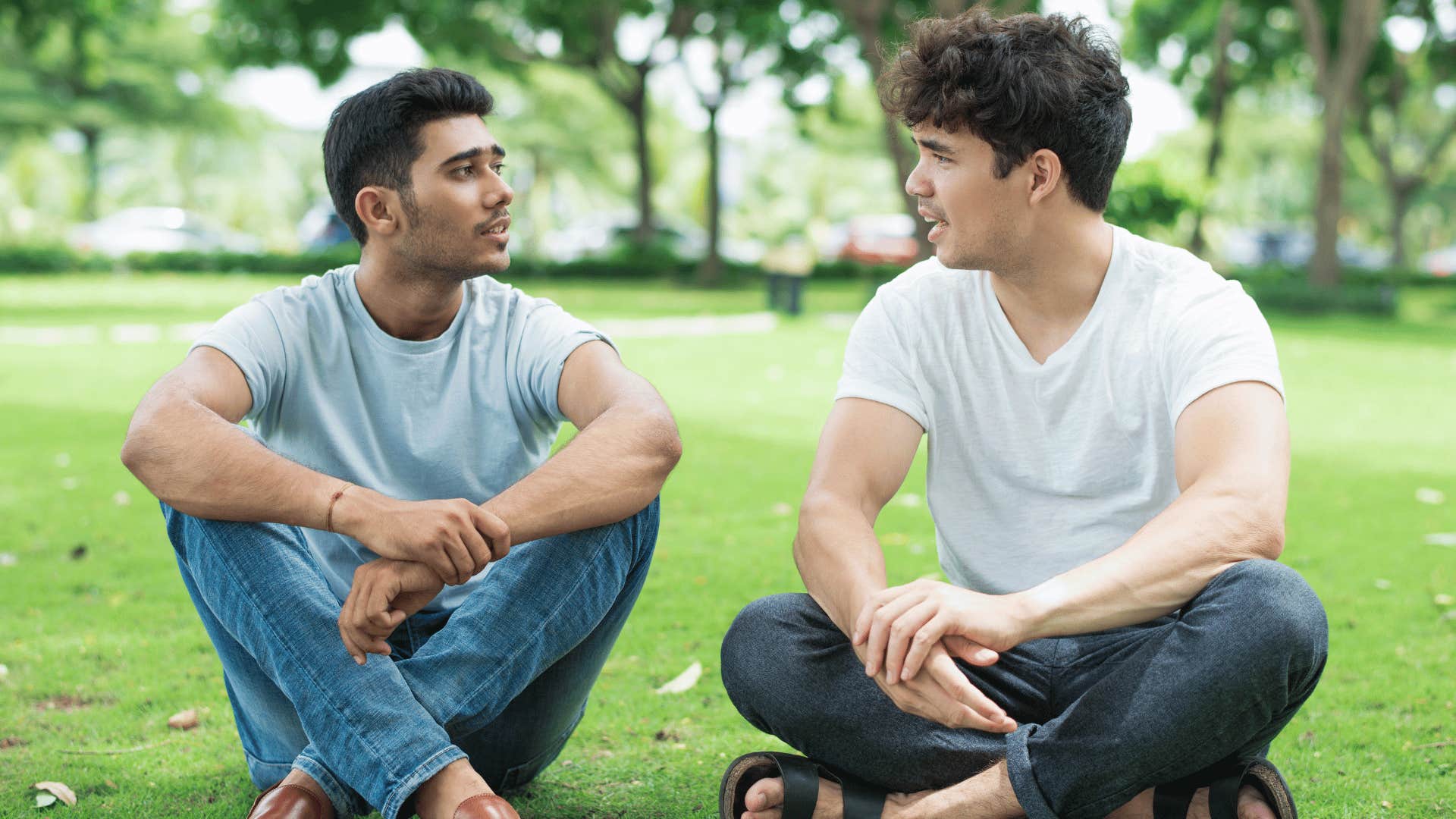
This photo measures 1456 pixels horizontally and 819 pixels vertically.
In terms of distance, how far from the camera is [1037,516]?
2.88 metres

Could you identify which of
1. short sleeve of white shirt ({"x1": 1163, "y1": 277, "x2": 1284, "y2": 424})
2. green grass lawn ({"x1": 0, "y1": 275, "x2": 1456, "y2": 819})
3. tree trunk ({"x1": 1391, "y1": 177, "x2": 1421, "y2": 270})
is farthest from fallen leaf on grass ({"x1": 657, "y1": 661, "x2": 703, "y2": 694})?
tree trunk ({"x1": 1391, "y1": 177, "x2": 1421, "y2": 270})

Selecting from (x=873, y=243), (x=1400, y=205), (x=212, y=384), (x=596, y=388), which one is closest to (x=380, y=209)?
(x=212, y=384)

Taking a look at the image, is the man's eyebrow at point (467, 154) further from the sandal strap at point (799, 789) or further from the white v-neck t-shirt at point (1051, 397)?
the sandal strap at point (799, 789)

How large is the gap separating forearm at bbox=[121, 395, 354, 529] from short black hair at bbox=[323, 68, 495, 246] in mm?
729

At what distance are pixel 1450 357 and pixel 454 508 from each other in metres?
→ 14.3

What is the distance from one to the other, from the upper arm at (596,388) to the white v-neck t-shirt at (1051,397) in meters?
0.43

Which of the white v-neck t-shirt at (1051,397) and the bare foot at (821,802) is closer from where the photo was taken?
the bare foot at (821,802)

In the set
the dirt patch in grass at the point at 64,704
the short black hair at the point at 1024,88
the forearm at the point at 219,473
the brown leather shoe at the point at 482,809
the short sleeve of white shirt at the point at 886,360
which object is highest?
the short black hair at the point at 1024,88

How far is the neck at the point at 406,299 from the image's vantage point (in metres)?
3.16

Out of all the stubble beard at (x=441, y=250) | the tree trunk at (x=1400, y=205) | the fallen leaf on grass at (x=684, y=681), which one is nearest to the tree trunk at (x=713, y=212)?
the tree trunk at (x=1400, y=205)

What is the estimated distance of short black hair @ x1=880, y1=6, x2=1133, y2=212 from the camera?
9.24ft

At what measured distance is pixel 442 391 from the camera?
123 inches

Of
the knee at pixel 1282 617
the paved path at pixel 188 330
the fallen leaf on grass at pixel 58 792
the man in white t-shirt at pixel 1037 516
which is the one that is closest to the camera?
the knee at pixel 1282 617

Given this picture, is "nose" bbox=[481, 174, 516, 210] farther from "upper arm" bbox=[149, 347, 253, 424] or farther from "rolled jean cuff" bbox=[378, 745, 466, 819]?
"rolled jean cuff" bbox=[378, 745, 466, 819]
